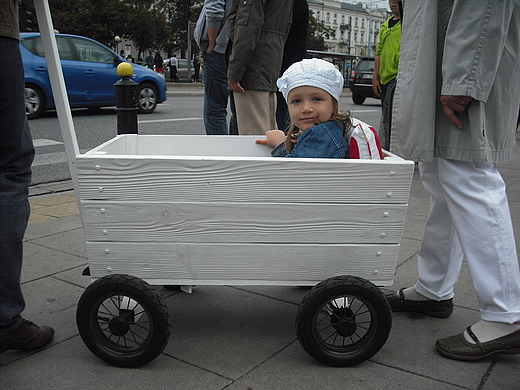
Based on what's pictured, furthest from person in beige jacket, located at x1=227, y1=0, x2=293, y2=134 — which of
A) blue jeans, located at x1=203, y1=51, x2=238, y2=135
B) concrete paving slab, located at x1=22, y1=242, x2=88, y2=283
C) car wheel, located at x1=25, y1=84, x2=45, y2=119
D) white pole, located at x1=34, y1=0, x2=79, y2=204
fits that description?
car wheel, located at x1=25, y1=84, x2=45, y2=119

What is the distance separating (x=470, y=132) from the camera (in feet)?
7.32

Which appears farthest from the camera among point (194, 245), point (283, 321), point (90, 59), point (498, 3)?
point (90, 59)

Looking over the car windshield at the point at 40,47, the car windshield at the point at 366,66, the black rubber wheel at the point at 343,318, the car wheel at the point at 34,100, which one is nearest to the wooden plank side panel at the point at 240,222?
the black rubber wheel at the point at 343,318

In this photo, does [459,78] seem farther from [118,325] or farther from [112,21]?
[112,21]

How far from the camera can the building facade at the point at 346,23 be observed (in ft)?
400

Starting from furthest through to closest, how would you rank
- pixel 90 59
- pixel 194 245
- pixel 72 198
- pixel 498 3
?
pixel 90 59 → pixel 72 198 → pixel 194 245 → pixel 498 3

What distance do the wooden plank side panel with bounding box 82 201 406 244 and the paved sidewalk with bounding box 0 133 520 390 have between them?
0.51 m

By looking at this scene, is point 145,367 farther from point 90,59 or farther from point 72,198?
point 90,59

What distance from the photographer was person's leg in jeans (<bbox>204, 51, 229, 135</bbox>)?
16.0ft

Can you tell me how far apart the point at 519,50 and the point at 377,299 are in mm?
1128

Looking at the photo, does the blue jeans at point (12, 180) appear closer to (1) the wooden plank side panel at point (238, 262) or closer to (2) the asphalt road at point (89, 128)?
(1) the wooden plank side panel at point (238, 262)

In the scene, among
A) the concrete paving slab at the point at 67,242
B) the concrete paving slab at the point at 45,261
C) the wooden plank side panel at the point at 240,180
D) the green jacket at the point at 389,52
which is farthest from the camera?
the green jacket at the point at 389,52

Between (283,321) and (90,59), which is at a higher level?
(90,59)

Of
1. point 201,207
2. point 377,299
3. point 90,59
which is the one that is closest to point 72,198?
point 201,207
